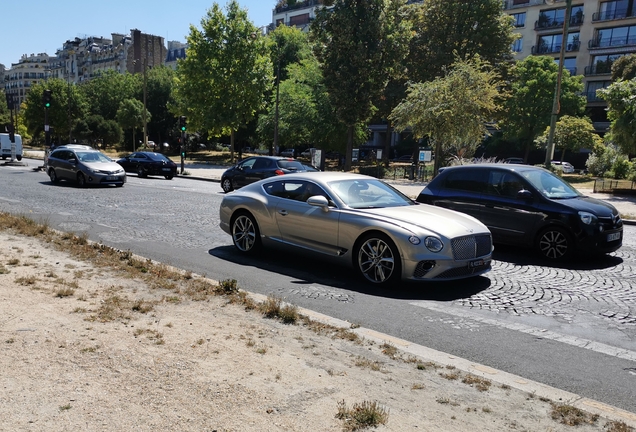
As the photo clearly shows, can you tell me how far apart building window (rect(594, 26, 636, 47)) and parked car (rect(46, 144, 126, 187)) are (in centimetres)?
5954

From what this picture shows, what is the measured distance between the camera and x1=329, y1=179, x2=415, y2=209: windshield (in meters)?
7.73

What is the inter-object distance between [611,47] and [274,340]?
6817cm

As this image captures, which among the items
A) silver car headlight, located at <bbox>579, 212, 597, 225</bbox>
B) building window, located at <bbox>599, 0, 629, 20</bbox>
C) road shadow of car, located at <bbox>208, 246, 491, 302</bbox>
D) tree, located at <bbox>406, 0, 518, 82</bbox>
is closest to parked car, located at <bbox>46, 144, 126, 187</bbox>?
road shadow of car, located at <bbox>208, 246, 491, 302</bbox>

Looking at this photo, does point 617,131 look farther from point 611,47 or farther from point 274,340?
point 611,47

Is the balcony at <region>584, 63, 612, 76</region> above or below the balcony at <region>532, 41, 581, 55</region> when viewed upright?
below

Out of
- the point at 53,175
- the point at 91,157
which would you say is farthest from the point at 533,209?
the point at 53,175

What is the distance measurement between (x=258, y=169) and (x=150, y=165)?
11371mm

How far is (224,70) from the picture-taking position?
4819 cm

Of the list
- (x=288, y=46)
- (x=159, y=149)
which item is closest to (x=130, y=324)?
(x=288, y=46)

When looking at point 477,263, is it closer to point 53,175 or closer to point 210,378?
point 210,378

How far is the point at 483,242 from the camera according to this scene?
7230 millimetres

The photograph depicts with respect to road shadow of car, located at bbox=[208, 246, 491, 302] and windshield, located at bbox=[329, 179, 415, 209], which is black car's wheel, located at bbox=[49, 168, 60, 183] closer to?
road shadow of car, located at bbox=[208, 246, 491, 302]

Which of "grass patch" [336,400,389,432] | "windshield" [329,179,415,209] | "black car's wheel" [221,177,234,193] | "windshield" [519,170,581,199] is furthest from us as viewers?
"black car's wheel" [221,177,234,193]

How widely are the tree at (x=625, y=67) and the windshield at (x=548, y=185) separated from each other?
45.3 meters
